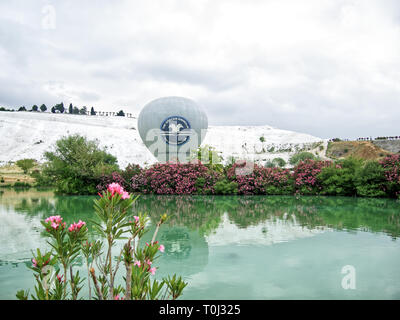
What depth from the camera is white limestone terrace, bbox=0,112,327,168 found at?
57.8 metres

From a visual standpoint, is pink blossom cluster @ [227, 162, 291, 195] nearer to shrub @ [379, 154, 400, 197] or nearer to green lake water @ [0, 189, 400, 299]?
shrub @ [379, 154, 400, 197]

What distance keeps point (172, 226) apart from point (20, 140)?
67.6m

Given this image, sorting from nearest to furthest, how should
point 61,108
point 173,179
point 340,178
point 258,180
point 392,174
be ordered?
point 392,174 → point 340,178 → point 258,180 → point 173,179 → point 61,108

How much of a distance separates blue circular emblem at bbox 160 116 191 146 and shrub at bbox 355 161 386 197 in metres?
12.0

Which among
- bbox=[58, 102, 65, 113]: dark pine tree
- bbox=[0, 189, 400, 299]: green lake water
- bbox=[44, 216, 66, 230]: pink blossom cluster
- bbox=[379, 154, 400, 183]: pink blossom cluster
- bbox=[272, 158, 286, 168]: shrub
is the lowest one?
bbox=[0, 189, 400, 299]: green lake water

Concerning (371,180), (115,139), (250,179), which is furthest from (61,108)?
(371,180)

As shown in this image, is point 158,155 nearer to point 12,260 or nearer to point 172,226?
point 172,226

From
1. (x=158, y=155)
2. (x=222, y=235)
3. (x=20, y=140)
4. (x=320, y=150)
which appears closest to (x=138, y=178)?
(x=158, y=155)

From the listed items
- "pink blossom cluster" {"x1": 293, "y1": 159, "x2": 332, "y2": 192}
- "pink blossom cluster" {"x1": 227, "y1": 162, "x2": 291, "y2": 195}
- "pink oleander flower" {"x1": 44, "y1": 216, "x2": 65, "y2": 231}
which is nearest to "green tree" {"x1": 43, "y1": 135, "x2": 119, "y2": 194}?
"pink blossom cluster" {"x1": 227, "y1": 162, "x2": 291, "y2": 195}

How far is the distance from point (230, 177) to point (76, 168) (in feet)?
26.9

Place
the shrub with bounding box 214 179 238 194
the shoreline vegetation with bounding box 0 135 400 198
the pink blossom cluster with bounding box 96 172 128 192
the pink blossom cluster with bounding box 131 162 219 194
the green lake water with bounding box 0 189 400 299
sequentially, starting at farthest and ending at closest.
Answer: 1. the pink blossom cluster with bounding box 96 172 128 192
2. the pink blossom cluster with bounding box 131 162 219 194
3. the shrub with bounding box 214 179 238 194
4. the shoreline vegetation with bounding box 0 135 400 198
5. the green lake water with bounding box 0 189 400 299

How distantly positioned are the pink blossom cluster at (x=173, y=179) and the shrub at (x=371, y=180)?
22.0 ft

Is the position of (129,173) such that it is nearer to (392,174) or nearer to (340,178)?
(340,178)

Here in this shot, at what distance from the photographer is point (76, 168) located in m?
16.8
